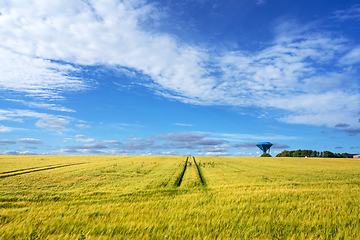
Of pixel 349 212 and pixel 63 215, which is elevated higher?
pixel 349 212

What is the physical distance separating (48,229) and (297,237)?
24.3 feet

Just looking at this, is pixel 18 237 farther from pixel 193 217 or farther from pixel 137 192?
pixel 137 192

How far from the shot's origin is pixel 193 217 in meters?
6.70

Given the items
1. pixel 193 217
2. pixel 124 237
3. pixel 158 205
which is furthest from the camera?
pixel 158 205

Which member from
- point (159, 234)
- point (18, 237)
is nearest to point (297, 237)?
point (159, 234)

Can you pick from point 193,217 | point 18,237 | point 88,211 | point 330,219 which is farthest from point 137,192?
point 330,219

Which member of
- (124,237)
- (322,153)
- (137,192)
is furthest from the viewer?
(322,153)

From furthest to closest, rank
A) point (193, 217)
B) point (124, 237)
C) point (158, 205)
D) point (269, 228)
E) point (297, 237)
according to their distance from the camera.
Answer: point (158, 205), point (193, 217), point (269, 228), point (297, 237), point (124, 237)

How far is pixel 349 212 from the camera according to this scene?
25.2 ft

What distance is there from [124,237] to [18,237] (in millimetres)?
2994

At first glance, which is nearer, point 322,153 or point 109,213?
point 109,213

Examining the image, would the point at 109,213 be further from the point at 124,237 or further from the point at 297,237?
the point at 297,237

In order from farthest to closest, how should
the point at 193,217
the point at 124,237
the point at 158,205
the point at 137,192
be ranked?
the point at 137,192
the point at 158,205
the point at 193,217
the point at 124,237

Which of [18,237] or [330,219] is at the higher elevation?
[330,219]
